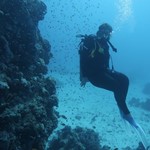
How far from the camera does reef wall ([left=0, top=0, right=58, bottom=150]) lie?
765cm

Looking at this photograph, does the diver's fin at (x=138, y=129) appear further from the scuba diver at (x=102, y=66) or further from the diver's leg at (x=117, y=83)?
the diver's leg at (x=117, y=83)

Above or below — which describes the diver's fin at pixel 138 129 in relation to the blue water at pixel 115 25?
below

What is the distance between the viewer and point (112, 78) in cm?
873

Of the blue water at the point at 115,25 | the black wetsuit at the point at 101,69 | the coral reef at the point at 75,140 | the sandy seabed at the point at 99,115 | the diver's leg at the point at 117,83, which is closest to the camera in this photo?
the black wetsuit at the point at 101,69

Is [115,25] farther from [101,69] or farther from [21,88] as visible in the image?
[101,69]

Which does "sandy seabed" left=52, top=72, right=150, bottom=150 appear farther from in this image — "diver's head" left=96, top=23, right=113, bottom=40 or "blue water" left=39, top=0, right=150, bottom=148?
"blue water" left=39, top=0, right=150, bottom=148

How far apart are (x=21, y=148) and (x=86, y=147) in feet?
23.9

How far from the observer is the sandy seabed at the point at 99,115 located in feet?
60.3

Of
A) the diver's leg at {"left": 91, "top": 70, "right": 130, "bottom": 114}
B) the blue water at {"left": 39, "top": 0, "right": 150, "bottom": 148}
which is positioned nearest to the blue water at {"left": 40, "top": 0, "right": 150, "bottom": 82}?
the blue water at {"left": 39, "top": 0, "right": 150, "bottom": 148}

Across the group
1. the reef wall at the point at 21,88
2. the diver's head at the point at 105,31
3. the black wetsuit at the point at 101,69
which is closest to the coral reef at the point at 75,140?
the reef wall at the point at 21,88

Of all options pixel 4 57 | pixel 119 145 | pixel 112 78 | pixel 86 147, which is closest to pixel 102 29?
pixel 112 78

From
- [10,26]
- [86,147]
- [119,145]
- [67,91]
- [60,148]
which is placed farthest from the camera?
[67,91]

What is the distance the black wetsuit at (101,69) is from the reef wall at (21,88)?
1.95 meters

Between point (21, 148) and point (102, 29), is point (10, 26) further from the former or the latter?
point (21, 148)
